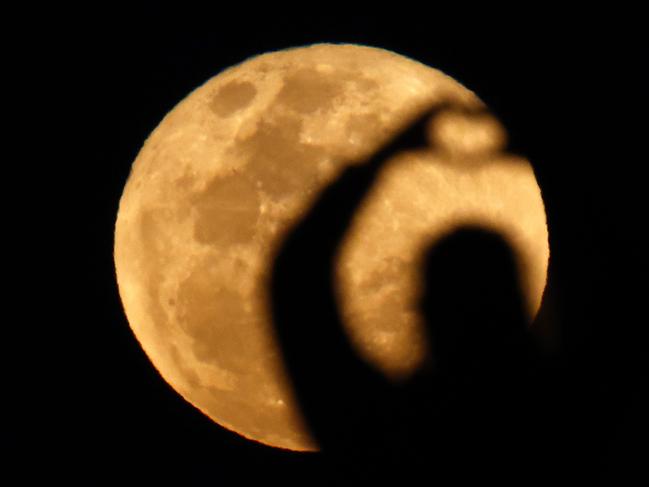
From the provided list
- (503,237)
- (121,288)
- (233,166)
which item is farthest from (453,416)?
(121,288)

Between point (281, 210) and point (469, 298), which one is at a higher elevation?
point (281, 210)

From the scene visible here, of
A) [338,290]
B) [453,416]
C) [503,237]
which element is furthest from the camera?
[453,416]

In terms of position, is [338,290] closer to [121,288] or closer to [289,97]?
[289,97]

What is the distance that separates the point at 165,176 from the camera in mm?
2234

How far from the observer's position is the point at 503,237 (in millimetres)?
2184

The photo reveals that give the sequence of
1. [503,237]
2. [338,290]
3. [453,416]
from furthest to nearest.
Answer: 1. [453,416]
2. [503,237]
3. [338,290]

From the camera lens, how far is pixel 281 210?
2.01 metres

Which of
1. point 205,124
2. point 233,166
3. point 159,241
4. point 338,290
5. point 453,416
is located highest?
point 205,124

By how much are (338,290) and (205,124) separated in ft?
2.84

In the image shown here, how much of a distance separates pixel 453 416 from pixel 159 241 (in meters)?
1.44

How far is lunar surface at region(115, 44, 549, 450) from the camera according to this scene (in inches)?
79.4

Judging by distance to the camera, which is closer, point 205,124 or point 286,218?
point 286,218

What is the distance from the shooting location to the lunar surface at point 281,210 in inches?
79.4

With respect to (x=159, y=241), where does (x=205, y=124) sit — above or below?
above
